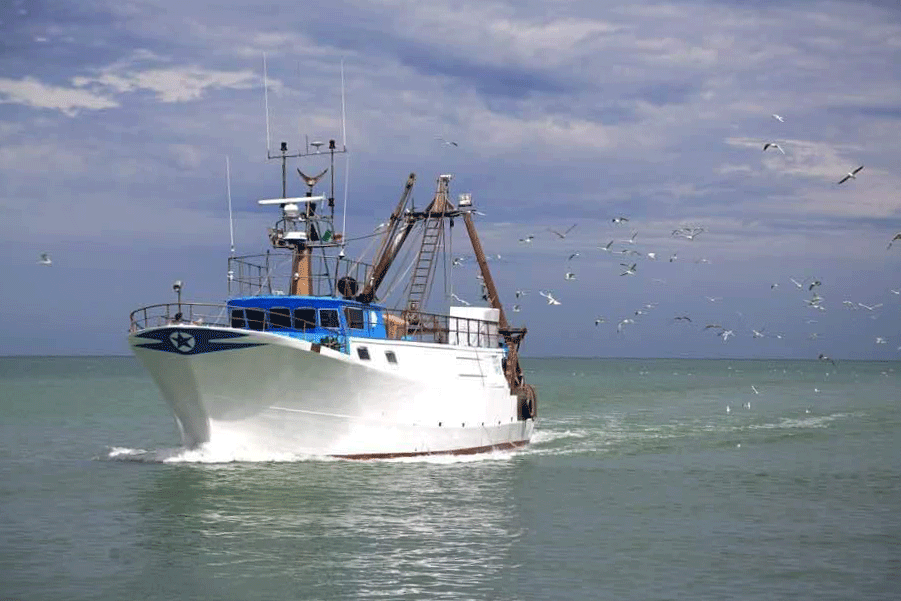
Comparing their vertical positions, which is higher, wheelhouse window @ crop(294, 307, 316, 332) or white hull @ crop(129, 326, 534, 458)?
wheelhouse window @ crop(294, 307, 316, 332)

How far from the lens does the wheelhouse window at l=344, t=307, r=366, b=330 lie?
37.2 meters

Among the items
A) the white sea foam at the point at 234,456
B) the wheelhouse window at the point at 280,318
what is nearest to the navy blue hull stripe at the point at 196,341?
the white sea foam at the point at 234,456

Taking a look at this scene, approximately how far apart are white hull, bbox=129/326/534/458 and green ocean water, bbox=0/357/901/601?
77 centimetres

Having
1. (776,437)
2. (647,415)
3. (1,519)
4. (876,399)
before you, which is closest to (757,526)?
(1,519)

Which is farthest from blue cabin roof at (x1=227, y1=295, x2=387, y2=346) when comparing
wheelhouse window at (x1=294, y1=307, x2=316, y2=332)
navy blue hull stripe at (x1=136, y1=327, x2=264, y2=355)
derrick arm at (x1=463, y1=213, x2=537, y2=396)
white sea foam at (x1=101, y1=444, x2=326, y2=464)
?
derrick arm at (x1=463, y1=213, x2=537, y2=396)

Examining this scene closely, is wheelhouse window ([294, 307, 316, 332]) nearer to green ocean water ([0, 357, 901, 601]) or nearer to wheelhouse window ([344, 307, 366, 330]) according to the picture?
wheelhouse window ([344, 307, 366, 330])

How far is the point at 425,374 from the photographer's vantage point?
3781 centimetres

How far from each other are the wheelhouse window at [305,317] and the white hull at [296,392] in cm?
214

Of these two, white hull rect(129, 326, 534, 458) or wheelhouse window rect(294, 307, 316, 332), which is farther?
wheelhouse window rect(294, 307, 316, 332)

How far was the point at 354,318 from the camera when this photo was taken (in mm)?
37875

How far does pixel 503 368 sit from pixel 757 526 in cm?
2112

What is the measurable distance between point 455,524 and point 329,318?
11.6m

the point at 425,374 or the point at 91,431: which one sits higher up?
the point at 425,374

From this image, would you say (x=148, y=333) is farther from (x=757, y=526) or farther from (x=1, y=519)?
(x=757, y=526)
